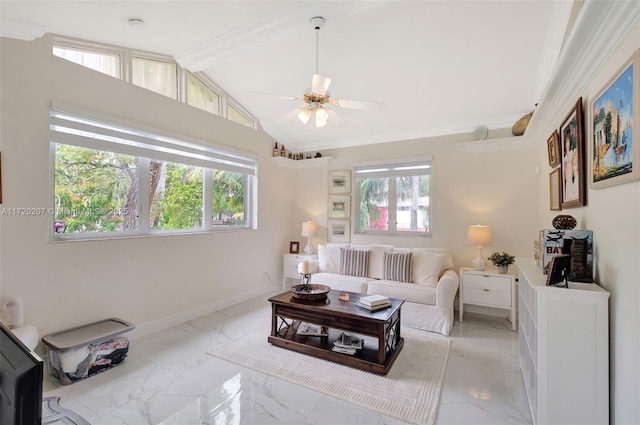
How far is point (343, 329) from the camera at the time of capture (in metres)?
2.51

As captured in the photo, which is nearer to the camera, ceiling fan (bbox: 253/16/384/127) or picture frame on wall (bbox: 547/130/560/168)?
ceiling fan (bbox: 253/16/384/127)

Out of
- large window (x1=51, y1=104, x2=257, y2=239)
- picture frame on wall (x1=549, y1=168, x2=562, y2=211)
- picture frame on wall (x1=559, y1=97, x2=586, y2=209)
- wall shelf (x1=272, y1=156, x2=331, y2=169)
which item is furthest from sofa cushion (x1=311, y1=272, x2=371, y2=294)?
picture frame on wall (x1=559, y1=97, x2=586, y2=209)

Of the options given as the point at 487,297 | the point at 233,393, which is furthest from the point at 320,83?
the point at 487,297

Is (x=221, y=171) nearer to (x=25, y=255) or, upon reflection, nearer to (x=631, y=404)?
(x=25, y=255)

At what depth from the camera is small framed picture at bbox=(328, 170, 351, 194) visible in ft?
15.5

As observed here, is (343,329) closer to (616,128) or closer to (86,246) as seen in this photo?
(616,128)

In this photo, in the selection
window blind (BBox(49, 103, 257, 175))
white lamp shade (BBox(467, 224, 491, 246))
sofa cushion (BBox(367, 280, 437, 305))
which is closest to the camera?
window blind (BBox(49, 103, 257, 175))

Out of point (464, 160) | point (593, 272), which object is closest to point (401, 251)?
point (464, 160)

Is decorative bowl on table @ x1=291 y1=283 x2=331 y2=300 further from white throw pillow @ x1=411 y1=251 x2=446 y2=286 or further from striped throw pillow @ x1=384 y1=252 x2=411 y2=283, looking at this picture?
white throw pillow @ x1=411 y1=251 x2=446 y2=286

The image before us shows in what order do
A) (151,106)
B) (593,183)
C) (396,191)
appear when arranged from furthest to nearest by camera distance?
(396,191) < (151,106) < (593,183)

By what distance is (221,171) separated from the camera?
396 cm

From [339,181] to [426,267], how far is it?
1.97 meters

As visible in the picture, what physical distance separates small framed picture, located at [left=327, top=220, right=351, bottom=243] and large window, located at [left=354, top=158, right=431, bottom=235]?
0.18 metres

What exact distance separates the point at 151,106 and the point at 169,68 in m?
Answer: 0.57
